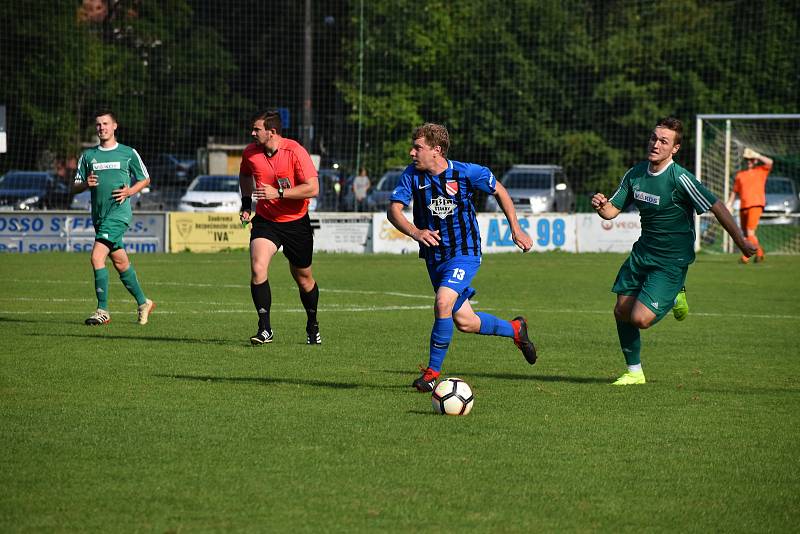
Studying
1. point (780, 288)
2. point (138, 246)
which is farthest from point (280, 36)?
point (780, 288)

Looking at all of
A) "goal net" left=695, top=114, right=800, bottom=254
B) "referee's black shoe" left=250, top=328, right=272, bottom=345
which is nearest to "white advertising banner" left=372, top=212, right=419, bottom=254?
"goal net" left=695, top=114, right=800, bottom=254

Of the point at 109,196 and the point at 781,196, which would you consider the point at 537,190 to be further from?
the point at 109,196

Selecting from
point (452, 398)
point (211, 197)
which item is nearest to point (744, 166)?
point (211, 197)

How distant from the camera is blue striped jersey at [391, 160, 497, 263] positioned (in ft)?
29.4

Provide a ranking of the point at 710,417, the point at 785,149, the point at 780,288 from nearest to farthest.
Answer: the point at 710,417
the point at 780,288
the point at 785,149

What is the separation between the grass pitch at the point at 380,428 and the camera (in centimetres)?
553

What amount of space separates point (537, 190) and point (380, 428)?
28594 millimetres

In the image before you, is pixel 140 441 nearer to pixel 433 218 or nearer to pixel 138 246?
pixel 433 218

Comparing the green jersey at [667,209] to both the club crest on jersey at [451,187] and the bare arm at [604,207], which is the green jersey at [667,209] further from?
the club crest on jersey at [451,187]

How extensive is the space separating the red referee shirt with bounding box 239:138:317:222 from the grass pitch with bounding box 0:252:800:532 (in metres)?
1.26

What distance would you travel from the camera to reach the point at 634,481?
20.2ft

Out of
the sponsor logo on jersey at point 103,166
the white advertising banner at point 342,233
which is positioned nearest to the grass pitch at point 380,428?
the sponsor logo on jersey at point 103,166

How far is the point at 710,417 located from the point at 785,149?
89.3 feet

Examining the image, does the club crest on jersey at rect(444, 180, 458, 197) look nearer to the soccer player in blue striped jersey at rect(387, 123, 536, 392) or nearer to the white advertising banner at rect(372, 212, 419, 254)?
the soccer player in blue striped jersey at rect(387, 123, 536, 392)
